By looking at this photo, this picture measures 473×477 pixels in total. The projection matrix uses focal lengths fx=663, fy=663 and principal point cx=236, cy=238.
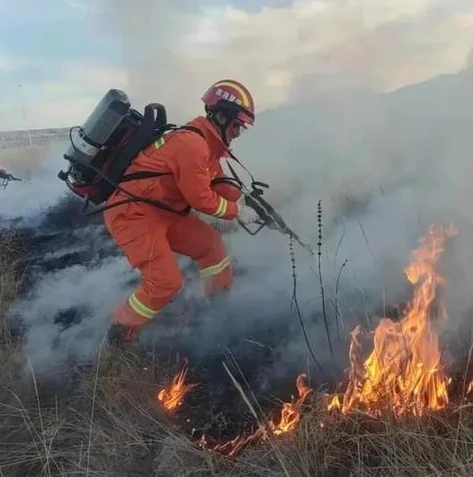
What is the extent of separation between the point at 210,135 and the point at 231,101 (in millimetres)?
264

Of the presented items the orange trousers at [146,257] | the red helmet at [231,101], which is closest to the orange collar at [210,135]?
the red helmet at [231,101]

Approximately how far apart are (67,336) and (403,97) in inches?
150

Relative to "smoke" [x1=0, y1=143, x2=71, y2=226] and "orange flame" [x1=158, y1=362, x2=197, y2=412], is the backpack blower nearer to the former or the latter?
"orange flame" [x1=158, y1=362, x2=197, y2=412]

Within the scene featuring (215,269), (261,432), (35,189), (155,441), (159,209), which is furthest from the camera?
(35,189)

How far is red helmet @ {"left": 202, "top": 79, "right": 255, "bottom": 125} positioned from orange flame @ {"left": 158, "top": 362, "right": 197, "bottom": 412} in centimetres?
172

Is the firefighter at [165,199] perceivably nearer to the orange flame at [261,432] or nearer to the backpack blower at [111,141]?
the backpack blower at [111,141]

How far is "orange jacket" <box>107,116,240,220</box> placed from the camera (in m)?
4.19

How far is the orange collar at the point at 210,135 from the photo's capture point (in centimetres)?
440

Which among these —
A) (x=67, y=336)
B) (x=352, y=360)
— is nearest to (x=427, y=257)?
(x=352, y=360)

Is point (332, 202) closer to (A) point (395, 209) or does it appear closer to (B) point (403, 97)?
→ (A) point (395, 209)

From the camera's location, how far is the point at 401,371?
10.7ft

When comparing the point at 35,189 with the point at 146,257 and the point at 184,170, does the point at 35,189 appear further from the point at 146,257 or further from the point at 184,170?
the point at 184,170

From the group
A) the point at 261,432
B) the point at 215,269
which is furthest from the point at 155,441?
the point at 215,269

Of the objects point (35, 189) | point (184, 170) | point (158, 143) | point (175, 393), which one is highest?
point (158, 143)
